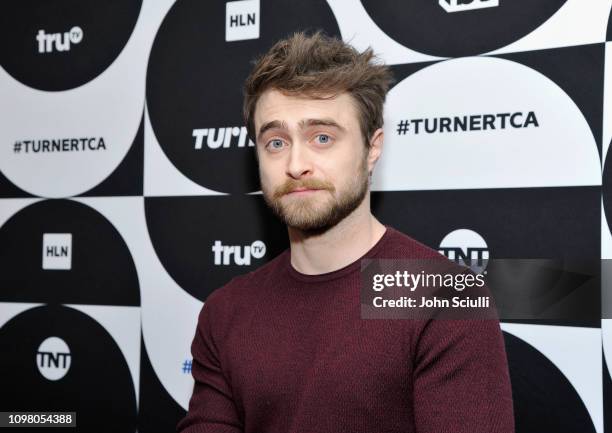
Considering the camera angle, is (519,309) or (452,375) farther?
(519,309)

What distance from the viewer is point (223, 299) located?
1158mm

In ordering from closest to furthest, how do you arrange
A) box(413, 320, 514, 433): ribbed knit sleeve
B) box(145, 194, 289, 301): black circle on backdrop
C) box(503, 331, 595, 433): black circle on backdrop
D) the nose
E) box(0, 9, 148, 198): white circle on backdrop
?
box(413, 320, 514, 433): ribbed knit sleeve
the nose
box(503, 331, 595, 433): black circle on backdrop
box(145, 194, 289, 301): black circle on backdrop
box(0, 9, 148, 198): white circle on backdrop

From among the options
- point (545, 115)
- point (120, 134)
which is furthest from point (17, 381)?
point (545, 115)

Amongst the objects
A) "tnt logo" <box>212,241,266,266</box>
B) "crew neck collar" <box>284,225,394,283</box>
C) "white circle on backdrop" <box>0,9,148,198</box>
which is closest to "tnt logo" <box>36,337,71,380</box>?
"white circle on backdrop" <box>0,9,148,198</box>

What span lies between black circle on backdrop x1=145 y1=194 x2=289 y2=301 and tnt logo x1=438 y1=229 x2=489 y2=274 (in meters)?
0.35

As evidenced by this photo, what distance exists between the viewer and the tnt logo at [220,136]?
1.42 m

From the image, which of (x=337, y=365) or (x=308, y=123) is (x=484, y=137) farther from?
(x=337, y=365)

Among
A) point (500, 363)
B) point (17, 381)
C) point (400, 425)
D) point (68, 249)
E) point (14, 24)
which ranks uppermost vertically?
point (14, 24)

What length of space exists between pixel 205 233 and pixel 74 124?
1.60ft

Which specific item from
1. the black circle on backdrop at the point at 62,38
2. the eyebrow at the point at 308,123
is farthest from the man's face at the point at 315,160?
the black circle on backdrop at the point at 62,38

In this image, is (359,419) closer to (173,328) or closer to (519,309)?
(519,309)

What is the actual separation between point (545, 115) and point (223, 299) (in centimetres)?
69

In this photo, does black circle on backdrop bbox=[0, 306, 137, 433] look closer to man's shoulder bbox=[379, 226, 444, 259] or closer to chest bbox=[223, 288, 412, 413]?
chest bbox=[223, 288, 412, 413]

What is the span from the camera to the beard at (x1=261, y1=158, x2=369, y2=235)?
1019 mm
